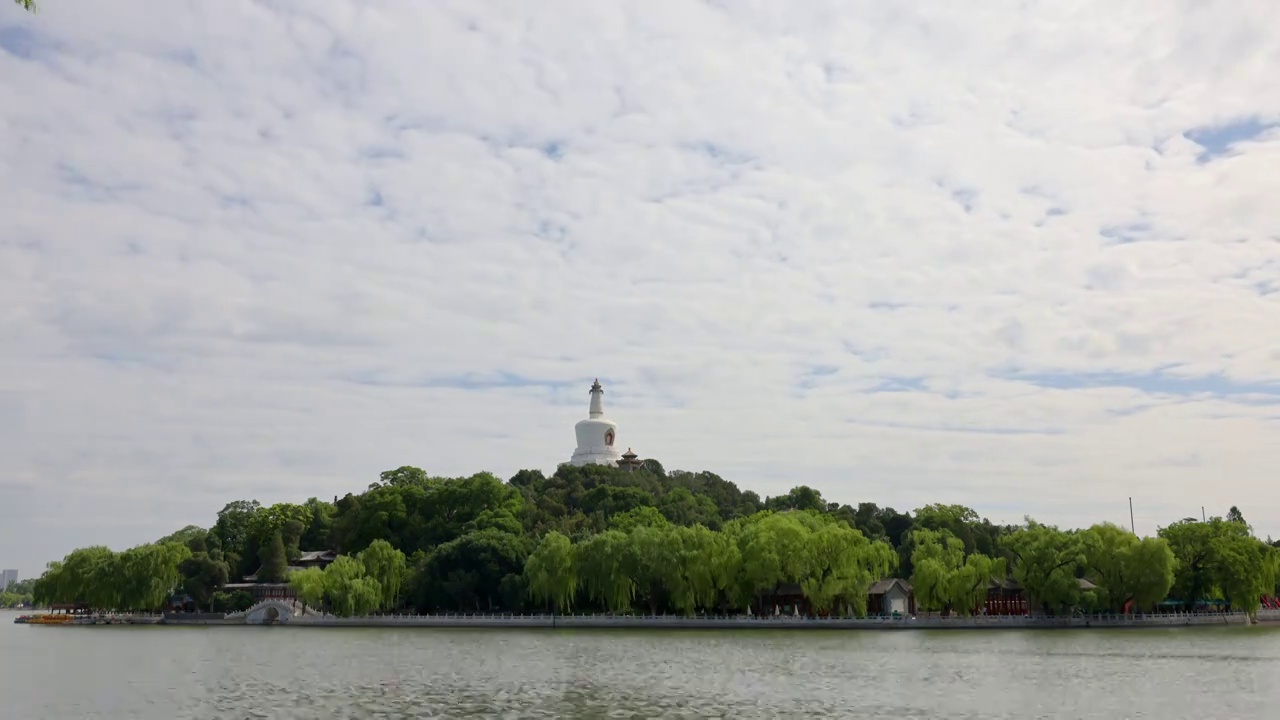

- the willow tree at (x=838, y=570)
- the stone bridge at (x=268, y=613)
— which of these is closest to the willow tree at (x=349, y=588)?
the stone bridge at (x=268, y=613)

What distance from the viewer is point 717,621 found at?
212 feet

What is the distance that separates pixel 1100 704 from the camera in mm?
27344

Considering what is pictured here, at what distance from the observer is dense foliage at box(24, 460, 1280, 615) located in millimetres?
61969

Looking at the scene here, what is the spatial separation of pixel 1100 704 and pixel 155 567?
2899 inches

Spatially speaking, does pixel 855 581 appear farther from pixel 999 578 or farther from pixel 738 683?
pixel 738 683

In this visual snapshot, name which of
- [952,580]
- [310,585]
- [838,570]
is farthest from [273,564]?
[952,580]

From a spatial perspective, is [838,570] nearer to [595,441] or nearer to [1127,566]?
[1127,566]

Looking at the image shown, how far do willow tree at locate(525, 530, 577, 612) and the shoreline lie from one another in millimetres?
1262

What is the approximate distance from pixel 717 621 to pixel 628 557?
708cm

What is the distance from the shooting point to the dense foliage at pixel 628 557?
61969 mm

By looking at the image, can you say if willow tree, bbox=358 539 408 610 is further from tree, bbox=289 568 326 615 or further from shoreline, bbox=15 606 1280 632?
tree, bbox=289 568 326 615

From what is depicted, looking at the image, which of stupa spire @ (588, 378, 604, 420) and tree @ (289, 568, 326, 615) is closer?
tree @ (289, 568, 326, 615)

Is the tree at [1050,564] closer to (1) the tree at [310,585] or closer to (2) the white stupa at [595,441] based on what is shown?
(1) the tree at [310,585]

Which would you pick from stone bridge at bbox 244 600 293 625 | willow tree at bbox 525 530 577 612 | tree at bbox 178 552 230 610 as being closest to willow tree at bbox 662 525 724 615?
willow tree at bbox 525 530 577 612
